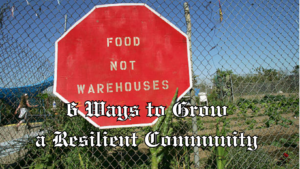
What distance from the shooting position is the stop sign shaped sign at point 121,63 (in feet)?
5.60

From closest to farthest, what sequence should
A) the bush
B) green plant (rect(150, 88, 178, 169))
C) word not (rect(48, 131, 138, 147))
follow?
green plant (rect(150, 88, 178, 169)) < word not (rect(48, 131, 138, 147)) < the bush

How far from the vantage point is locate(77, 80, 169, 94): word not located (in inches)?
67.8

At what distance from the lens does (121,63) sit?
1.75 metres

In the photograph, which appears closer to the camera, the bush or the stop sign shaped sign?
the stop sign shaped sign

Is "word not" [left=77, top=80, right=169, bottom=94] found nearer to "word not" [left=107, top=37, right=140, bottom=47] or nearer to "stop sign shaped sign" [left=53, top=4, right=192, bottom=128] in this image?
"stop sign shaped sign" [left=53, top=4, right=192, bottom=128]

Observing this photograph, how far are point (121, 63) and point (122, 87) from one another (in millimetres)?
223

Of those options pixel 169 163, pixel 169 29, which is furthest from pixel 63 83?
pixel 169 163

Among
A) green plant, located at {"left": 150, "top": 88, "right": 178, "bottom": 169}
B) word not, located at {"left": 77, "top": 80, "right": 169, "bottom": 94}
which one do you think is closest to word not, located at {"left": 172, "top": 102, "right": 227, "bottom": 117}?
green plant, located at {"left": 150, "top": 88, "right": 178, "bottom": 169}

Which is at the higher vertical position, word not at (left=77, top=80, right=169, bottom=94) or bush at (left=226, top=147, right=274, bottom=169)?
word not at (left=77, top=80, right=169, bottom=94)

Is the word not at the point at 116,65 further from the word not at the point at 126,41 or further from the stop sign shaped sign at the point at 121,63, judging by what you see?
the word not at the point at 126,41

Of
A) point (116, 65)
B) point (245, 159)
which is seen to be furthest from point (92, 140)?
point (245, 159)

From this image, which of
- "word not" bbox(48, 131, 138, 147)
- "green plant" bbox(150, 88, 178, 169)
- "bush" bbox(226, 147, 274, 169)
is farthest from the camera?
"bush" bbox(226, 147, 274, 169)

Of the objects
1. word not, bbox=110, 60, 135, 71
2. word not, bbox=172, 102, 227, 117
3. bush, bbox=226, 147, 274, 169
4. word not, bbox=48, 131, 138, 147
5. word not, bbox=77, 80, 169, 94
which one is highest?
word not, bbox=110, 60, 135, 71

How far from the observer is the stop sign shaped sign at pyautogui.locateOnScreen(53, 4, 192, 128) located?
171cm
